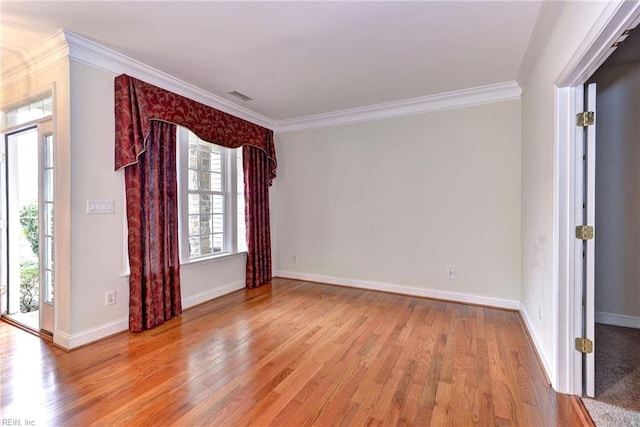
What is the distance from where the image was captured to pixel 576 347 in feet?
6.09

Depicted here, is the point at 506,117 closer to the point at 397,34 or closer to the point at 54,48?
the point at 397,34

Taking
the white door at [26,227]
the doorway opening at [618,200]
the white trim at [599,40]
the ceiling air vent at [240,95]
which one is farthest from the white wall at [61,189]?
the doorway opening at [618,200]

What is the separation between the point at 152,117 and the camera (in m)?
2.90

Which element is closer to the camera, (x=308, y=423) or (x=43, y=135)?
(x=308, y=423)

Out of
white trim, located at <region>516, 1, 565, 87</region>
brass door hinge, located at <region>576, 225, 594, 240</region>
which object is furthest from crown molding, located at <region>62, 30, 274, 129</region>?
brass door hinge, located at <region>576, 225, 594, 240</region>

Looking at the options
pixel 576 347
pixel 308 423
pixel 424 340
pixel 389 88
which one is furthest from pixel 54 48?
pixel 576 347

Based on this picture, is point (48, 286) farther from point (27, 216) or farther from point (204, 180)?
point (204, 180)

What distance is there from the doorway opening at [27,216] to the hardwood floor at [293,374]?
39 centimetres

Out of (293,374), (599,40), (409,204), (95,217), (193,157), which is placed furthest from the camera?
(409,204)

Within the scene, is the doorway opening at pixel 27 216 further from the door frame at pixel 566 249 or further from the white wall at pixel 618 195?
the white wall at pixel 618 195

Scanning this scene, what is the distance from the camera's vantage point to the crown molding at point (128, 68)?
243 centimetres

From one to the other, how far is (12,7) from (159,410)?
278 cm

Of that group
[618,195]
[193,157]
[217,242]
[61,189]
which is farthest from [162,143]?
[618,195]

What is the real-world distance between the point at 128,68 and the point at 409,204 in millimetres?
3345
